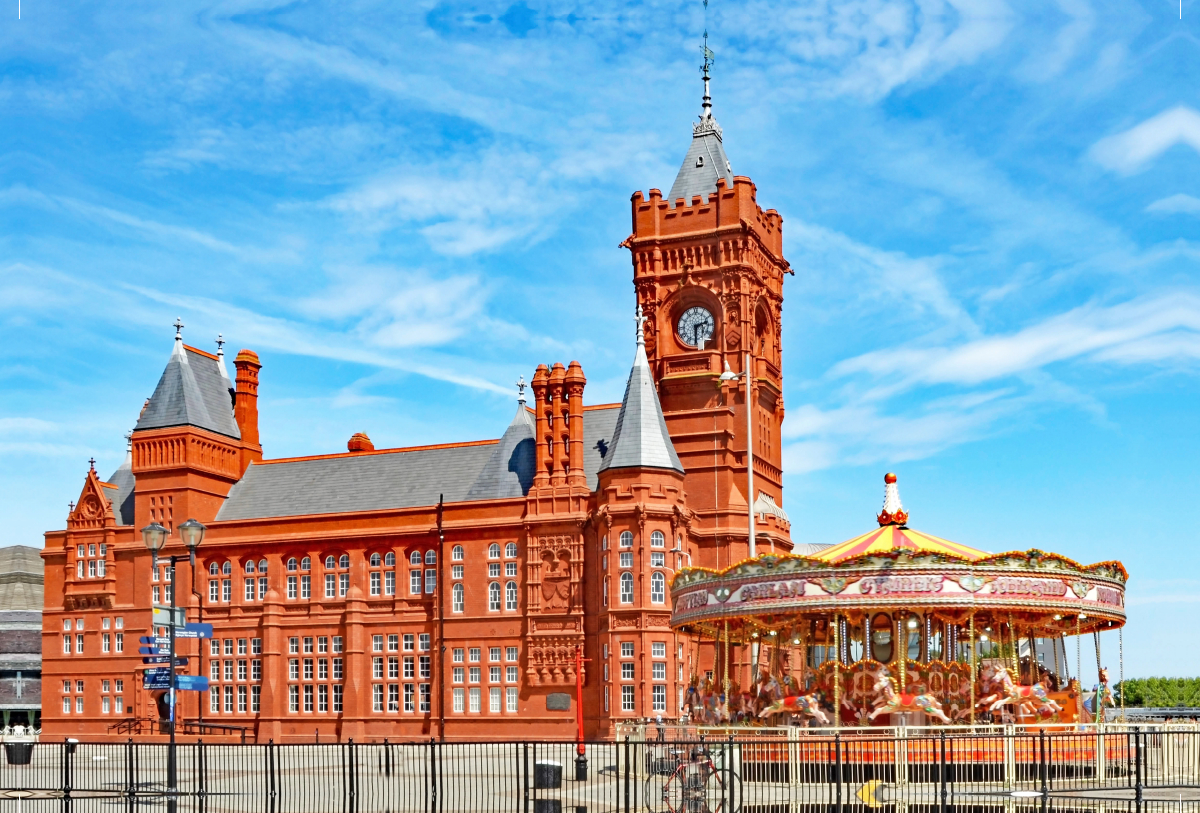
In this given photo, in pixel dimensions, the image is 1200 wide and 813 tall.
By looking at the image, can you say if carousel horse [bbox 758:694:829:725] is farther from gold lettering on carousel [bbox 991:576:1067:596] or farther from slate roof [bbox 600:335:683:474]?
slate roof [bbox 600:335:683:474]

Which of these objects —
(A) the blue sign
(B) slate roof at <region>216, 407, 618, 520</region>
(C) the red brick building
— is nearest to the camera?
(A) the blue sign

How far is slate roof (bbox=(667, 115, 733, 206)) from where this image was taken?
69250 mm

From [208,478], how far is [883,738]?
167ft

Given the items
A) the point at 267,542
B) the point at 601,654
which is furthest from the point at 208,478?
the point at 601,654

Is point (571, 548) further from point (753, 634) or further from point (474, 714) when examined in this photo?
point (753, 634)

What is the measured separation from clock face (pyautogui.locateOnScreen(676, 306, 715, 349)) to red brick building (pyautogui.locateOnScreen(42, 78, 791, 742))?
111 mm

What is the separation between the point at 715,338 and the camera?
6694cm

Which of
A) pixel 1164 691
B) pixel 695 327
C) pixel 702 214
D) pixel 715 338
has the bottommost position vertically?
pixel 1164 691

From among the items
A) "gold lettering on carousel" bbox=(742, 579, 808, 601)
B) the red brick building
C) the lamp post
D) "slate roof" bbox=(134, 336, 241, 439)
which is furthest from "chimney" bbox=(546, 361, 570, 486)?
the lamp post

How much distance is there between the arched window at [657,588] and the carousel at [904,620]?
64.5ft

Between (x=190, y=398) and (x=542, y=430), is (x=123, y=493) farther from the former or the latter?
(x=542, y=430)

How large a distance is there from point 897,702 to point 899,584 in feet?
9.20

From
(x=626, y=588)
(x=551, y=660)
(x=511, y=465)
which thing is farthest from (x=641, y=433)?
(x=551, y=660)

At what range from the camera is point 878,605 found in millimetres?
33594
